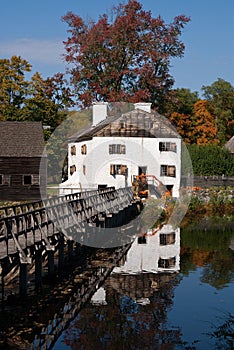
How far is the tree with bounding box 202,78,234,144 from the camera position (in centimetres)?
7500

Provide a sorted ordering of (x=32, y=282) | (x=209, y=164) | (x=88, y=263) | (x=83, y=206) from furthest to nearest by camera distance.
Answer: (x=209, y=164), (x=83, y=206), (x=88, y=263), (x=32, y=282)

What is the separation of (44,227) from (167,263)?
5.81 m

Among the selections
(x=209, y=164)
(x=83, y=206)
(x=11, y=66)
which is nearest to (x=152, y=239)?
(x=83, y=206)

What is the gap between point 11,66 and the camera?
58281 millimetres

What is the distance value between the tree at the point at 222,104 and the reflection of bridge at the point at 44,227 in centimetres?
4164

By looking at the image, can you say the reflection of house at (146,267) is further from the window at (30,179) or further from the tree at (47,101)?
the tree at (47,101)

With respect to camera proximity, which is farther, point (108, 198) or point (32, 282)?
point (108, 198)

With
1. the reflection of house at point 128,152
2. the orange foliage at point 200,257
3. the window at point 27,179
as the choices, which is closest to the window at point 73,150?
the reflection of house at point 128,152

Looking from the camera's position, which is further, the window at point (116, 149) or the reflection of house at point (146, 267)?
the window at point (116, 149)

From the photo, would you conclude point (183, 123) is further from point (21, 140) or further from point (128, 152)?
point (21, 140)

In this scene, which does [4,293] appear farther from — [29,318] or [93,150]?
[93,150]

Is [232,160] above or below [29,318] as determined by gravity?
above

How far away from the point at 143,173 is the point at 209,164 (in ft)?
31.4

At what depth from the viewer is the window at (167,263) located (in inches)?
961
